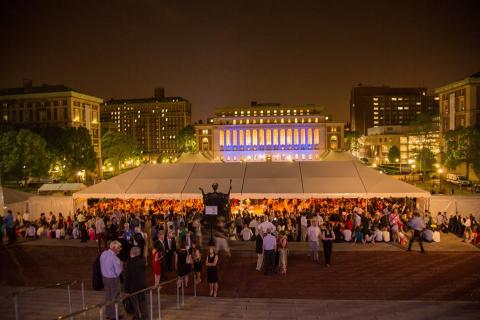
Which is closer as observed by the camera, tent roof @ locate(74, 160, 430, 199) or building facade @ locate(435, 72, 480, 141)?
tent roof @ locate(74, 160, 430, 199)

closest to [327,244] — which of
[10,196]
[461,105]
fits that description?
[10,196]

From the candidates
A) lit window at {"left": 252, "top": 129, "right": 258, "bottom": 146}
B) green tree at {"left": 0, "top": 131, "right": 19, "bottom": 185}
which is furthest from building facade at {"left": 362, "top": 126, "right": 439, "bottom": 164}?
green tree at {"left": 0, "top": 131, "right": 19, "bottom": 185}

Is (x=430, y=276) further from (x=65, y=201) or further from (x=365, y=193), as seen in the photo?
(x=65, y=201)

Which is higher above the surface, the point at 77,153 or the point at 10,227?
the point at 77,153

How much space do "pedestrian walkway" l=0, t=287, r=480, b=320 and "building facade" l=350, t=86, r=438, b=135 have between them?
173 meters

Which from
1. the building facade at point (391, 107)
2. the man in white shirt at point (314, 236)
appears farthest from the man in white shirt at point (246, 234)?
the building facade at point (391, 107)

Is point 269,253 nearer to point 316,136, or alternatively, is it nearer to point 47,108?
point 47,108

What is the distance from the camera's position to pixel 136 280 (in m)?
8.48

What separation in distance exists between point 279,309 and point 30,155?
37.9 meters

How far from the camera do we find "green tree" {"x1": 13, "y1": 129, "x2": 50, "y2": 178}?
4025cm

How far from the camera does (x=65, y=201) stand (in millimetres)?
23219

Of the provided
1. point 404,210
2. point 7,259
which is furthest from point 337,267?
point 7,259

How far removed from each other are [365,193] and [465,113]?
49595 mm

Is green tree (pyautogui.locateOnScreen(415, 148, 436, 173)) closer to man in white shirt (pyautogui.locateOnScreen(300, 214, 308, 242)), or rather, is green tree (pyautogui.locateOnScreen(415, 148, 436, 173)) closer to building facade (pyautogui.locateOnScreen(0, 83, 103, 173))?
man in white shirt (pyautogui.locateOnScreen(300, 214, 308, 242))
